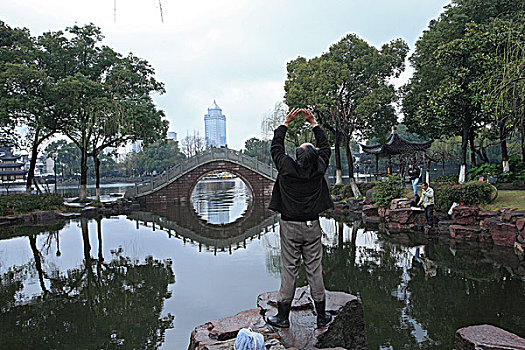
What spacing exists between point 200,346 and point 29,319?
135 inches

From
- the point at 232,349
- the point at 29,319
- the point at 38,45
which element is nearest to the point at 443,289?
the point at 232,349

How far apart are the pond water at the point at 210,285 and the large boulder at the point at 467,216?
1.14 meters

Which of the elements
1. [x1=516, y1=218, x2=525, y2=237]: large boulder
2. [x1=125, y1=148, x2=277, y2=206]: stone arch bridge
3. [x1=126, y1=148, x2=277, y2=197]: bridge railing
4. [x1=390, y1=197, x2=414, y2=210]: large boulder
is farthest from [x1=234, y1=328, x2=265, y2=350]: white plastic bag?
[x1=126, y1=148, x2=277, y2=197]: bridge railing

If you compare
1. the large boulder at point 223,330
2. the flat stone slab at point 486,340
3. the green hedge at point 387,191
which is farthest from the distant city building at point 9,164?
the flat stone slab at point 486,340

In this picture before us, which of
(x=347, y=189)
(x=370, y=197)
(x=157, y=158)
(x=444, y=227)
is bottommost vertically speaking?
(x=444, y=227)

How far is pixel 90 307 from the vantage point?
5172 millimetres

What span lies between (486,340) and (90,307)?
487cm

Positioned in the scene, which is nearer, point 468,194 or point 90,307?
point 90,307

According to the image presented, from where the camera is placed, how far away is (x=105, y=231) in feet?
39.6

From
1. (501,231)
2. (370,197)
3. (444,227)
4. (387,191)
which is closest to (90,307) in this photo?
(501,231)

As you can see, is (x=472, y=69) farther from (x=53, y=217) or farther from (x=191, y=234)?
(x=53, y=217)

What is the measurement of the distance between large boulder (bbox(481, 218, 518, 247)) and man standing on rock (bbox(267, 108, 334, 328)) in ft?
21.5

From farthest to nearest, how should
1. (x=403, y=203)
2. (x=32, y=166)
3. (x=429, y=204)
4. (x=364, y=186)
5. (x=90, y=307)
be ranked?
1. (x=32, y=166)
2. (x=364, y=186)
3. (x=403, y=203)
4. (x=429, y=204)
5. (x=90, y=307)

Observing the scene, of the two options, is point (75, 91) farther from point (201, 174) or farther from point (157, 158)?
point (157, 158)
